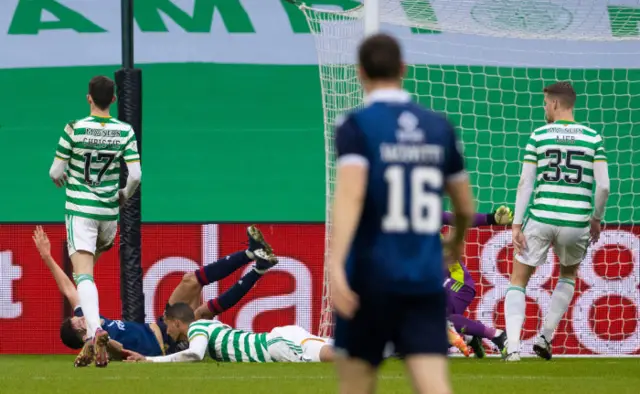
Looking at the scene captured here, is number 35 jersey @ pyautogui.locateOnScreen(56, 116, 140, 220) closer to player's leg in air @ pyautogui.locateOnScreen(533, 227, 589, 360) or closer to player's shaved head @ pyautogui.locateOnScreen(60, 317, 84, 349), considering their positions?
player's shaved head @ pyautogui.locateOnScreen(60, 317, 84, 349)

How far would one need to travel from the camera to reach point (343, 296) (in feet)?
11.4

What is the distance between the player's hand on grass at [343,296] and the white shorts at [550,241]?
579 cm

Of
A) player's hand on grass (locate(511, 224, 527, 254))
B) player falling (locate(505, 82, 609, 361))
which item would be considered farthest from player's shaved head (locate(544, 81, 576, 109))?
player's hand on grass (locate(511, 224, 527, 254))

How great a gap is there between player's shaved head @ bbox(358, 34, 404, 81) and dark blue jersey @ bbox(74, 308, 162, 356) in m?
5.91

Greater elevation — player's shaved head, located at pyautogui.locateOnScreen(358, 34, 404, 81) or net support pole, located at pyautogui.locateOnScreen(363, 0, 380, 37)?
net support pole, located at pyautogui.locateOnScreen(363, 0, 380, 37)

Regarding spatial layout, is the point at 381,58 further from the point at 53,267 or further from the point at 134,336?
the point at 53,267

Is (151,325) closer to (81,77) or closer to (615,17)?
(615,17)

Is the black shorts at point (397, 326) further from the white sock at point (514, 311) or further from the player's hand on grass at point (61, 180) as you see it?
the white sock at point (514, 311)

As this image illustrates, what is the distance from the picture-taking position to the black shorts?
355 cm

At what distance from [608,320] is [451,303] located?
177 cm

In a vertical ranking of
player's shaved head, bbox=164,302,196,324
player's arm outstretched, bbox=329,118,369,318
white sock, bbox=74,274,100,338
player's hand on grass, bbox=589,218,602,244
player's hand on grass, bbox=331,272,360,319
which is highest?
player's arm outstretched, bbox=329,118,369,318

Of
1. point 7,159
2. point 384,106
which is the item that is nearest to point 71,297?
point 384,106

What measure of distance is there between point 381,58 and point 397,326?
29.5 inches

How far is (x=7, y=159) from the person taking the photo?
56.2 ft
